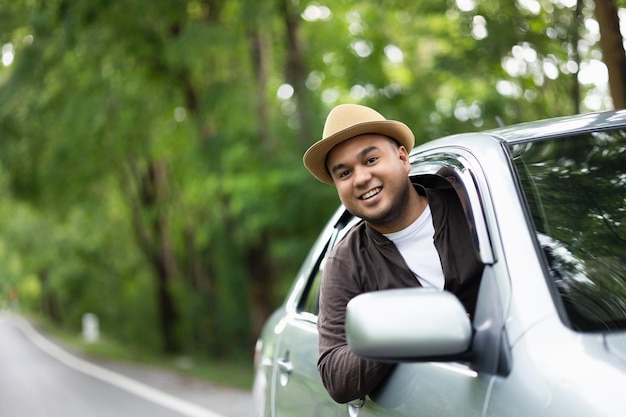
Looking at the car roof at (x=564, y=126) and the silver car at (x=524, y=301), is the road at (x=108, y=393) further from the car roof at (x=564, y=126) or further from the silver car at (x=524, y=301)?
the silver car at (x=524, y=301)

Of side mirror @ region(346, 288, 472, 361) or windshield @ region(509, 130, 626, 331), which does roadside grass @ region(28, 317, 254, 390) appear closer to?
windshield @ region(509, 130, 626, 331)

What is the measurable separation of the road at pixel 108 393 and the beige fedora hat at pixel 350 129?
6406 millimetres

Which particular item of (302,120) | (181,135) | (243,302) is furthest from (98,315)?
(302,120)

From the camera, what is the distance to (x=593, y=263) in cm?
264

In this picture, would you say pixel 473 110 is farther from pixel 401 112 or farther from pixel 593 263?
pixel 593 263

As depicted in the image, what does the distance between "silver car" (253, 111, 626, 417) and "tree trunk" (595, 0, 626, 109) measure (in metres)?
3.67

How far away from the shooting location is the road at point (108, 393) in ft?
40.4

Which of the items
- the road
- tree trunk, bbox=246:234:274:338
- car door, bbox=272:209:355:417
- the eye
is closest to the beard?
the eye

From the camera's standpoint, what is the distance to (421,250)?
3.10 metres

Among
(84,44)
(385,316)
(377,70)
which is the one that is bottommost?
(385,316)

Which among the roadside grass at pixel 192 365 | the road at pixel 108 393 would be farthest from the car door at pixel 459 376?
the roadside grass at pixel 192 365

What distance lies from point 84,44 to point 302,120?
3.87 meters

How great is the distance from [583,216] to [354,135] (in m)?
0.70

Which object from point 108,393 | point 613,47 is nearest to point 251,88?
point 108,393
